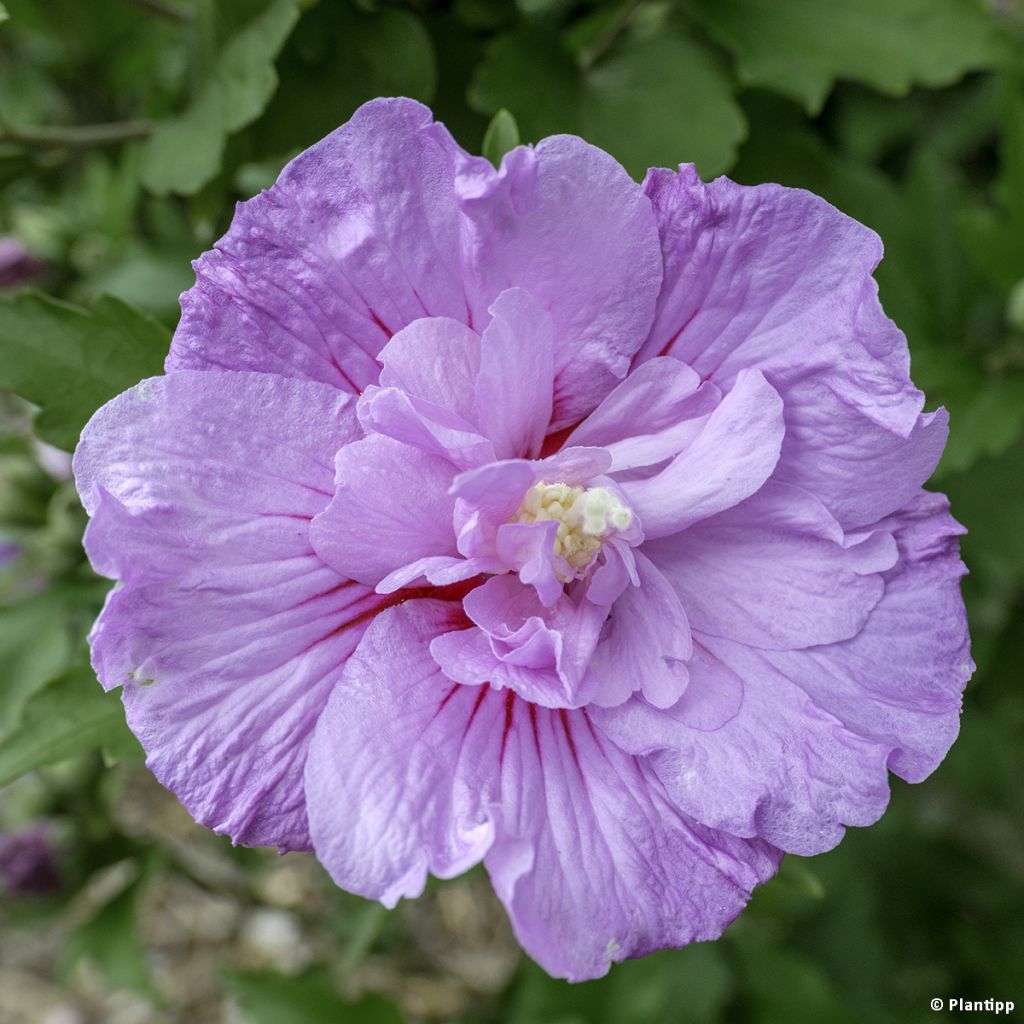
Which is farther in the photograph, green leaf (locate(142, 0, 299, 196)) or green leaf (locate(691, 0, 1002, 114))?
green leaf (locate(691, 0, 1002, 114))

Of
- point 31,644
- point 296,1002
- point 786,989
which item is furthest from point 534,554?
point 786,989

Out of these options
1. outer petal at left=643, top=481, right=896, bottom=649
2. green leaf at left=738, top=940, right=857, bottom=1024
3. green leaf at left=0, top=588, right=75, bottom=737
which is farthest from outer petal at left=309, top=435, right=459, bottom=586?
green leaf at left=738, top=940, right=857, bottom=1024

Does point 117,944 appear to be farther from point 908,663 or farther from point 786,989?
point 908,663

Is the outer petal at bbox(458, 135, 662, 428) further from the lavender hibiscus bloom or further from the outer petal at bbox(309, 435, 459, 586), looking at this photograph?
the outer petal at bbox(309, 435, 459, 586)

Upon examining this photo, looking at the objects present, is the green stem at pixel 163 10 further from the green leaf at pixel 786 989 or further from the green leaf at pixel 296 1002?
the green leaf at pixel 786 989

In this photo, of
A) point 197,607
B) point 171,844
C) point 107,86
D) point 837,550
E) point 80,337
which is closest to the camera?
point 197,607

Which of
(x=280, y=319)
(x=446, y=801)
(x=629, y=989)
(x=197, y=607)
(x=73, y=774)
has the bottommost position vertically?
(x=629, y=989)

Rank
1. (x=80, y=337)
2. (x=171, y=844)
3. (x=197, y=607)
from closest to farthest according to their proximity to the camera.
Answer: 1. (x=197, y=607)
2. (x=80, y=337)
3. (x=171, y=844)

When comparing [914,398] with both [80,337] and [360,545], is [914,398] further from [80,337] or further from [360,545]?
[80,337]

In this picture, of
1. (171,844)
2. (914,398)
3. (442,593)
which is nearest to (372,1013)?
(171,844)
